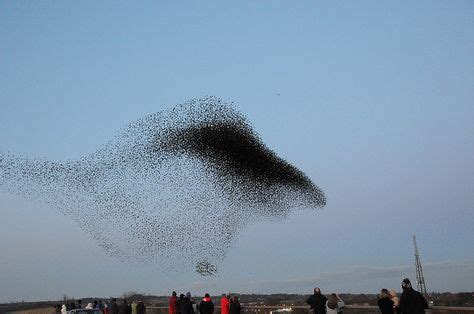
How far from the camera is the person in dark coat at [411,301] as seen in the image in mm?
19484

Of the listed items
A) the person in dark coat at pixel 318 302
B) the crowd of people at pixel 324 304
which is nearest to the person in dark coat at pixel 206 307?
the crowd of people at pixel 324 304

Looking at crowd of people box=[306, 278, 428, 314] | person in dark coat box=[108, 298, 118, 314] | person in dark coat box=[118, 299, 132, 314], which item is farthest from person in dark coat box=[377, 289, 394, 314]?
person in dark coat box=[108, 298, 118, 314]

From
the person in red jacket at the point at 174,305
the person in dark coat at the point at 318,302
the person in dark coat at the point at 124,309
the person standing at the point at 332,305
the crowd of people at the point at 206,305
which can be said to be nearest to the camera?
the person standing at the point at 332,305

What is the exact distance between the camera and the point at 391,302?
73.4ft

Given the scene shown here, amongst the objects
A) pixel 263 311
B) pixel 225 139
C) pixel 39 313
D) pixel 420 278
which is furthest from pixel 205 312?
pixel 420 278

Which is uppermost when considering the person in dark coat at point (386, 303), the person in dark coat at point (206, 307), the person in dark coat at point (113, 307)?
the person in dark coat at point (113, 307)

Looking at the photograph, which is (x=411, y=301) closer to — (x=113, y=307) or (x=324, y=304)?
(x=324, y=304)

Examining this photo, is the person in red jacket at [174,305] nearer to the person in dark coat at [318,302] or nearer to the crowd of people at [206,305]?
the crowd of people at [206,305]

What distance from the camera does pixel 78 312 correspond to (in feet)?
109

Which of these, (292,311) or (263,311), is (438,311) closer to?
(292,311)

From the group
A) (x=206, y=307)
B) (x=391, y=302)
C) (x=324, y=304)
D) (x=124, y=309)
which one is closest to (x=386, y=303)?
(x=391, y=302)

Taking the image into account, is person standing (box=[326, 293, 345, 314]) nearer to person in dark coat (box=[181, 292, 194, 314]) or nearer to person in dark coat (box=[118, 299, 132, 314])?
person in dark coat (box=[181, 292, 194, 314])

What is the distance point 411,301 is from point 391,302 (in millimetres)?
2842

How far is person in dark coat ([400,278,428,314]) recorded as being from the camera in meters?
19.5
